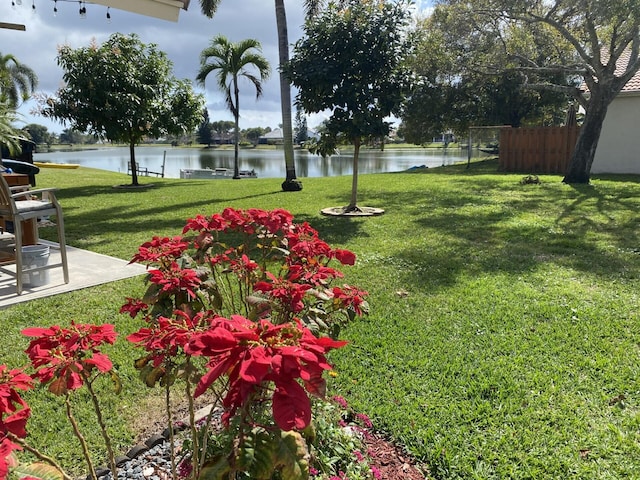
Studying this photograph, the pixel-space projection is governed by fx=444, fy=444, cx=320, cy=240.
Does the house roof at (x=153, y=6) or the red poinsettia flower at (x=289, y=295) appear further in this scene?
the house roof at (x=153, y=6)

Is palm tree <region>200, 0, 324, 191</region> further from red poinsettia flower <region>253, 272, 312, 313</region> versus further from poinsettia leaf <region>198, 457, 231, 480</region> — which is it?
poinsettia leaf <region>198, 457, 231, 480</region>

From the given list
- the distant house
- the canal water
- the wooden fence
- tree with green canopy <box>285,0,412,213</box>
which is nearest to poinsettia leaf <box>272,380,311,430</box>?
tree with green canopy <box>285,0,412,213</box>

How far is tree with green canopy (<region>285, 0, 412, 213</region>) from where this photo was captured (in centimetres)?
721

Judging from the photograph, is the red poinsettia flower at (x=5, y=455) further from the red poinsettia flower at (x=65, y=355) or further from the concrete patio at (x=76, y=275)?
the concrete patio at (x=76, y=275)

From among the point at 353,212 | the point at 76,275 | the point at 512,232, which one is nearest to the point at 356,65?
the point at 353,212

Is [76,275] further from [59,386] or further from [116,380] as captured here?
[59,386]

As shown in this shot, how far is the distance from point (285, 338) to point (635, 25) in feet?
40.7

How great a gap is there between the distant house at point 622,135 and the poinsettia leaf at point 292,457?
16920 mm

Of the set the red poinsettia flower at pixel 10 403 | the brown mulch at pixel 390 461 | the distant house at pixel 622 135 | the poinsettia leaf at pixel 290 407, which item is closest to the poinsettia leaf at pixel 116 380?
the red poinsettia flower at pixel 10 403

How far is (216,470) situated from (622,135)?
17.2 metres

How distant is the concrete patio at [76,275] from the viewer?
13.1 feet

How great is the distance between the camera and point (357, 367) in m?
2.83

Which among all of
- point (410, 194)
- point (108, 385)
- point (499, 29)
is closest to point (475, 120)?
point (499, 29)

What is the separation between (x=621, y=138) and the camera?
570 inches
